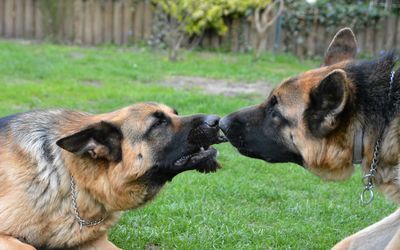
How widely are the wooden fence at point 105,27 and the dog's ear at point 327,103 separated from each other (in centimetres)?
1333

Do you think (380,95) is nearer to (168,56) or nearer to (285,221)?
(285,221)

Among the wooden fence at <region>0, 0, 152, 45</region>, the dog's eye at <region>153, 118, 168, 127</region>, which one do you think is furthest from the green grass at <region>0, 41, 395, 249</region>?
the wooden fence at <region>0, 0, 152, 45</region>

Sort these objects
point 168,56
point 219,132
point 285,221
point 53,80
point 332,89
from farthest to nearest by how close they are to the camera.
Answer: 1. point 168,56
2. point 53,80
3. point 285,221
4. point 219,132
5. point 332,89

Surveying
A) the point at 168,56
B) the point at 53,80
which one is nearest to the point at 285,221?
the point at 53,80

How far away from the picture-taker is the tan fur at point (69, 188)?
15.3 feet

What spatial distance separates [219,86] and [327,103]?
8240 millimetres

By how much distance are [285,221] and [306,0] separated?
12.4 metres

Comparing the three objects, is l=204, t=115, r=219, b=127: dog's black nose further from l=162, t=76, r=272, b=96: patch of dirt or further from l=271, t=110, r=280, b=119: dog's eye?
l=162, t=76, r=272, b=96: patch of dirt

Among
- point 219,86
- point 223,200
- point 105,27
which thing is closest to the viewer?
point 223,200

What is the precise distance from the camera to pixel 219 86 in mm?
12430

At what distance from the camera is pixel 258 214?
5992 millimetres

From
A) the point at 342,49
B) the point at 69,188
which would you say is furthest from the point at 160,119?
the point at 342,49

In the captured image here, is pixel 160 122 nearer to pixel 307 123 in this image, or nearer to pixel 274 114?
pixel 274 114

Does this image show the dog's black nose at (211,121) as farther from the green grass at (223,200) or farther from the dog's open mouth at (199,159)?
the green grass at (223,200)
